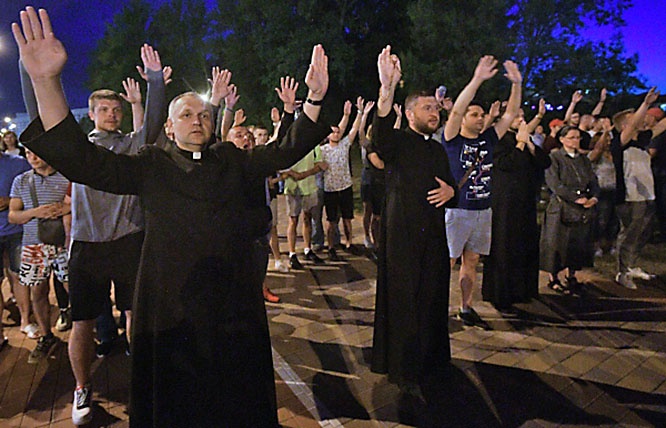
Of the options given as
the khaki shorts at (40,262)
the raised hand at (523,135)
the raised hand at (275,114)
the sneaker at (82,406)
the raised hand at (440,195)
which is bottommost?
the sneaker at (82,406)

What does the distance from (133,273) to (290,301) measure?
2.47 metres

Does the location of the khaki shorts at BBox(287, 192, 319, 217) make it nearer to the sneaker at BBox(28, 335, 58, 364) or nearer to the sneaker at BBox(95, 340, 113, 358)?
the sneaker at BBox(95, 340, 113, 358)

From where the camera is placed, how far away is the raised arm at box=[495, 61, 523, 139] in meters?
4.25

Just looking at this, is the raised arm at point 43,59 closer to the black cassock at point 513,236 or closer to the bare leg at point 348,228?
the black cassock at point 513,236

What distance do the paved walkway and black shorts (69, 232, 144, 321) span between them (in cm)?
79

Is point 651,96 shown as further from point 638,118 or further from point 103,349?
point 103,349

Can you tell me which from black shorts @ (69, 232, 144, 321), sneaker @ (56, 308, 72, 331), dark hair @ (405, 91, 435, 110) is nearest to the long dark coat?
dark hair @ (405, 91, 435, 110)

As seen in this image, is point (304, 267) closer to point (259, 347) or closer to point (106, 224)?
point (106, 224)

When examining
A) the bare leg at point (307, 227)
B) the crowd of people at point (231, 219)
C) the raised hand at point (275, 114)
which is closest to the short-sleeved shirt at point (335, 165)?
the bare leg at point (307, 227)

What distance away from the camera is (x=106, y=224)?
3.27 metres

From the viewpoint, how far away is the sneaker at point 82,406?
125 inches

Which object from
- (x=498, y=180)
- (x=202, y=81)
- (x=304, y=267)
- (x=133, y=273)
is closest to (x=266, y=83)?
(x=202, y=81)

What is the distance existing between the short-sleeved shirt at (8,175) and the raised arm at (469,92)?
416 cm

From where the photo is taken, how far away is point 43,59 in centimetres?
183
